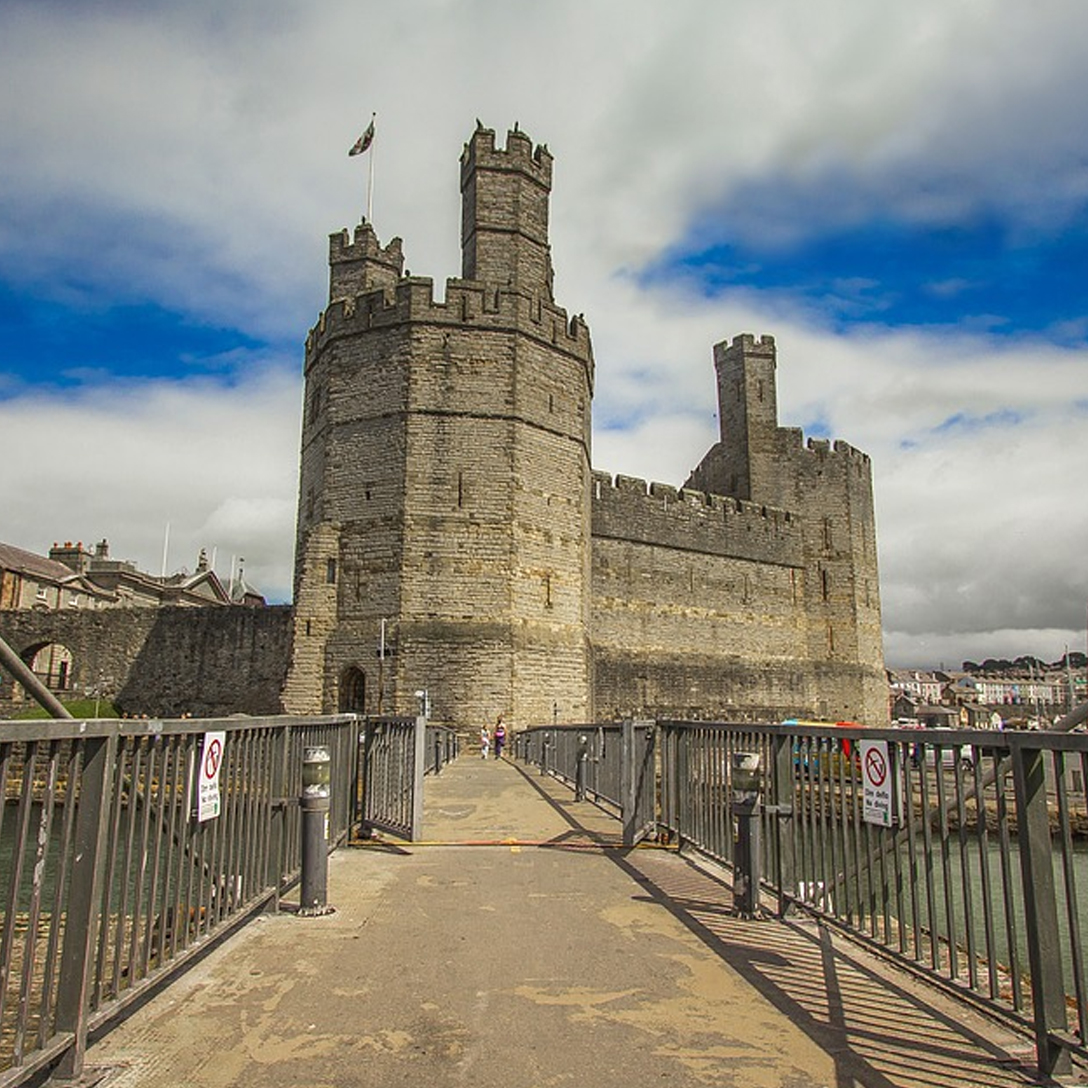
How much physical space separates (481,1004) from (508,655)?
722 inches

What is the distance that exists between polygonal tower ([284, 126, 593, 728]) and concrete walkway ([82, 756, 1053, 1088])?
16199mm

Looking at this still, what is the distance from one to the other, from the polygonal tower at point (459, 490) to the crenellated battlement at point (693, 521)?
227 inches

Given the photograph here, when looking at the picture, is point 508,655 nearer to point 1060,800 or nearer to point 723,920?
point 723,920

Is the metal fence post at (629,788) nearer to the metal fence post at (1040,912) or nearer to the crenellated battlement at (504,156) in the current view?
the metal fence post at (1040,912)

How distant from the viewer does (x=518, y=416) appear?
2316 cm

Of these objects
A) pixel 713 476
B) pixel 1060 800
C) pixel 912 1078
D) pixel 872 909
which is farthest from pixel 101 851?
pixel 713 476

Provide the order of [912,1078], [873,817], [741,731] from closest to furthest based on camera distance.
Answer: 1. [912,1078]
2. [873,817]
3. [741,731]

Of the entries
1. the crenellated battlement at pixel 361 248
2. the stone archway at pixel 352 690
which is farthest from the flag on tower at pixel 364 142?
the stone archway at pixel 352 690

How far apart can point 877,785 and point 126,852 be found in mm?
3202

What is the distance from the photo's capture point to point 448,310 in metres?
23.2

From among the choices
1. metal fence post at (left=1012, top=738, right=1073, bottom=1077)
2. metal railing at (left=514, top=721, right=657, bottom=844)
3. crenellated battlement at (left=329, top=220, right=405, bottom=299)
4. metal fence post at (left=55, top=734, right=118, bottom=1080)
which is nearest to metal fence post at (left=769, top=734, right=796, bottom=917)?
metal fence post at (left=1012, top=738, right=1073, bottom=1077)

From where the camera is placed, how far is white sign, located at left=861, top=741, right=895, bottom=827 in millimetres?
3910

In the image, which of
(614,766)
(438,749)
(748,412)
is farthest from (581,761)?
(748,412)

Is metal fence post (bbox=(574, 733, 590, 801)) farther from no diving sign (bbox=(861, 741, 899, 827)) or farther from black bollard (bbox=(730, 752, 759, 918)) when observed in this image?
no diving sign (bbox=(861, 741, 899, 827))
